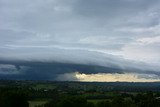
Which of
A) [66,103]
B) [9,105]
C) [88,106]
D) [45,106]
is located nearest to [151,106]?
[88,106]

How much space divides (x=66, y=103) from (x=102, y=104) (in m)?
17.8

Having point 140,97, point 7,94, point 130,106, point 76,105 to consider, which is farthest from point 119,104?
point 7,94

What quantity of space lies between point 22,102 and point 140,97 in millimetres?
64632

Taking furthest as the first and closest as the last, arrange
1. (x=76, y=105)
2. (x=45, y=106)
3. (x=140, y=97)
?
(x=140, y=97), (x=45, y=106), (x=76, y=105)

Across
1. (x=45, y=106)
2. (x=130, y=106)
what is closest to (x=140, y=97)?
(x=130, y=106)

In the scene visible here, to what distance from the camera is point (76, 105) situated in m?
142

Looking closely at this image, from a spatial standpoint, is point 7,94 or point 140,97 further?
point 140,97

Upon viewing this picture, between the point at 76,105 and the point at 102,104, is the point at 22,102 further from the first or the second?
the point at 102,104

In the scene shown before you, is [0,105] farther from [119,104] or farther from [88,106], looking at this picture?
[119,104]

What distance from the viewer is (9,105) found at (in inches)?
5217

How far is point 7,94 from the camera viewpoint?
13750cm

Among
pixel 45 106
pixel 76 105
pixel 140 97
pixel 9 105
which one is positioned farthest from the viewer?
pixel 140 97

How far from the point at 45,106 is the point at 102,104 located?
2882cm

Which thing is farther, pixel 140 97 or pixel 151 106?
pixel 140 97
